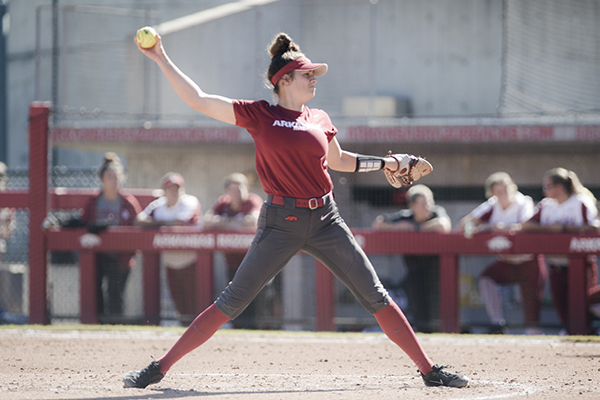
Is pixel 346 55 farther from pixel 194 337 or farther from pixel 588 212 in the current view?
pixel 194 337

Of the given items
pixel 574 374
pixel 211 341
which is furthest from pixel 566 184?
pixel 211 341

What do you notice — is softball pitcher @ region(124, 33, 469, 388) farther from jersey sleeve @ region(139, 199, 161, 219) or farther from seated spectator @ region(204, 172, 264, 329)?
jersey sleeve @ region(139, 199, 161, 219)

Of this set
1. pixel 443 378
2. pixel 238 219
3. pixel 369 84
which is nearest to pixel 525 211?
pixel 369 84

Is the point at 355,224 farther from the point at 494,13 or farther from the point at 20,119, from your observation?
the point at 20,119

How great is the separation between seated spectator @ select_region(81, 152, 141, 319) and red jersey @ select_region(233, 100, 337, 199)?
452cm

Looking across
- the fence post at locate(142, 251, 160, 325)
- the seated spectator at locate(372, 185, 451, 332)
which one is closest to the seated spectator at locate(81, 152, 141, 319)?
the fence post at locate(142, 251, 160, 325)

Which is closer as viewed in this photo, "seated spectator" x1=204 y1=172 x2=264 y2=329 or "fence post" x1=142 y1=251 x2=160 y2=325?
"seated spectator" x1=204 y1=172 x2=264 y2=329

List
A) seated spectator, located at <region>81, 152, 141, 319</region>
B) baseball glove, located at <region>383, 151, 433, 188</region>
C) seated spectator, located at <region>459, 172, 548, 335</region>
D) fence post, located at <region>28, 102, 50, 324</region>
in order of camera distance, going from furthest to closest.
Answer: fence post, located at <region>28, 102, 50, 324</region>, seated spectator, located at <region>81, 152, 141, 319</region>, seated spectator, located at <region>459, 172, 548, 335</region>, baseball glove, located at <region>383, 151, 433, 188</region>

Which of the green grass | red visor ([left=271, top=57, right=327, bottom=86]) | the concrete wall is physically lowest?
the green grass

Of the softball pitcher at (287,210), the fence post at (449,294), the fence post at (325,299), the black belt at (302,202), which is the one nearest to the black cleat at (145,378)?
the softball pitcher at (287,210)

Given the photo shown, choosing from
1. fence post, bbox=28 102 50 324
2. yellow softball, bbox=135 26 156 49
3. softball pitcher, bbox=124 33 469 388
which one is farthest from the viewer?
fence post, bbox=28 102 50 324

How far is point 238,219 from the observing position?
8016 mm

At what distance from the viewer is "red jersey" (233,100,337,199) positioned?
3.79 meters

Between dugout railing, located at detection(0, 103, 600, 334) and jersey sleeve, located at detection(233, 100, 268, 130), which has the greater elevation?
jersey sleeve, located at detection(233, 100, 268, 130)
